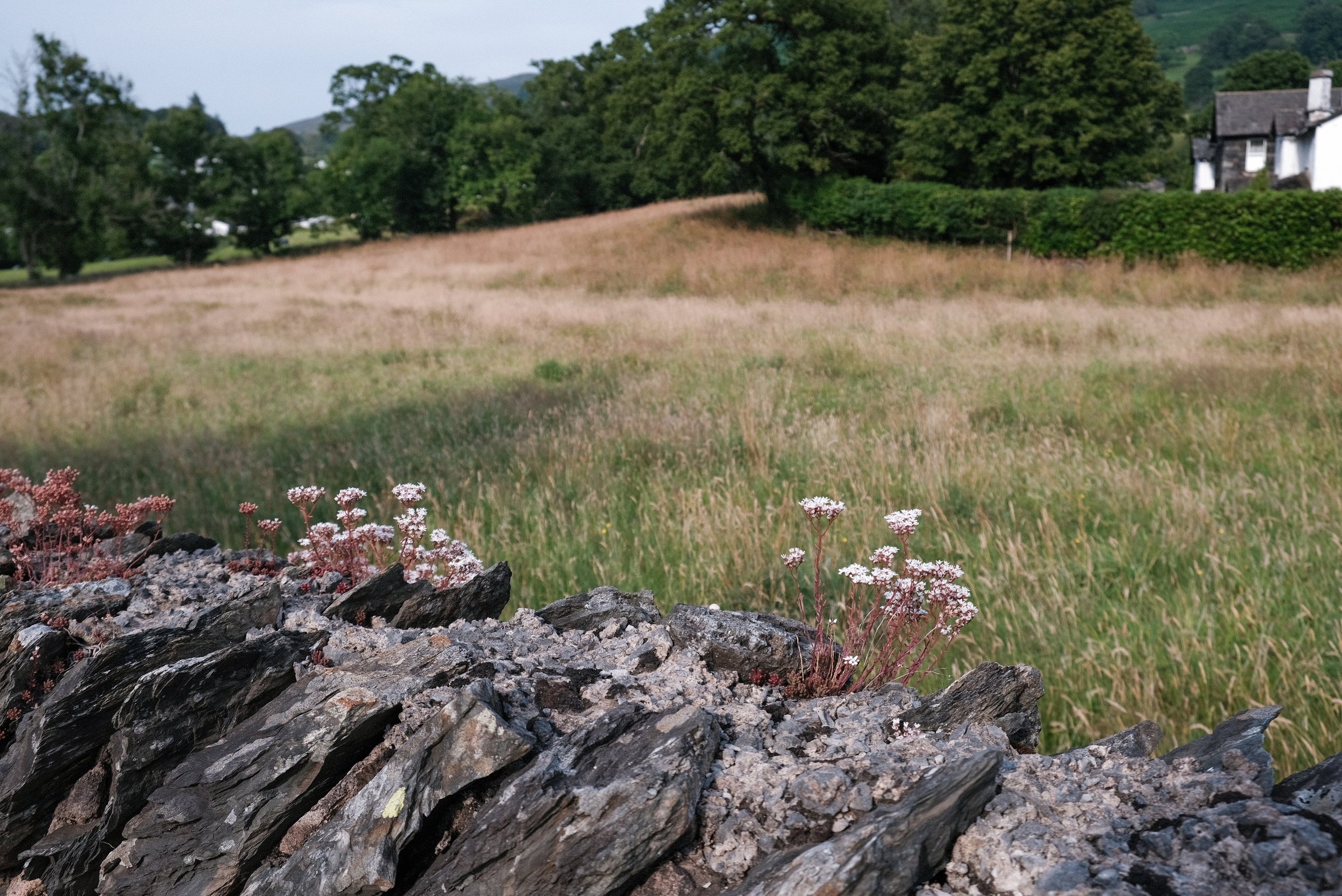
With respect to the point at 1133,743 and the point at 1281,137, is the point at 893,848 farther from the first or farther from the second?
the point at 1281,137

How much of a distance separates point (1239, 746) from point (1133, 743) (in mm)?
220

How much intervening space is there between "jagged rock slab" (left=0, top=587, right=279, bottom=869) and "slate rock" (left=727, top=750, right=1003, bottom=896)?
174 centimetres

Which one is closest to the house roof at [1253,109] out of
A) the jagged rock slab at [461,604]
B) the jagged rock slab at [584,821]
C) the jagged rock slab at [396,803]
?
the jagged rock slab at [461,604]

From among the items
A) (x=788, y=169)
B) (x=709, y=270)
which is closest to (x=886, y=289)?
(x=709, y=270)

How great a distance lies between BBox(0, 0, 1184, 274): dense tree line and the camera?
30.9 metres

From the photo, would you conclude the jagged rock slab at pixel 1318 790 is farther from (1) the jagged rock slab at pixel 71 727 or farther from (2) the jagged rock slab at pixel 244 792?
(1) the jagged rock slab at pixel 71 727

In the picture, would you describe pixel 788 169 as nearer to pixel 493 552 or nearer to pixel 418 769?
pixel 493 552

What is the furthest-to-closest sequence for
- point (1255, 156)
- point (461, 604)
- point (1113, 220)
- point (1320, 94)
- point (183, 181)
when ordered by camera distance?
1. point (1255, 156)
2. point (183, 181)
3. point (1320, 94)
4. point (1113, 220)
5. point (461, 604)

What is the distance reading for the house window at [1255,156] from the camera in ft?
198

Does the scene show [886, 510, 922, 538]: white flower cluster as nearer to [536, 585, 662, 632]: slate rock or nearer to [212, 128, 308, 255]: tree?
[536, 585, 662, 632]: slate rock

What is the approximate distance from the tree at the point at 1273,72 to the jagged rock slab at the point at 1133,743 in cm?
10652

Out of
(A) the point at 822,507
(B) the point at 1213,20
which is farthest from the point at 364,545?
(B) the point at 1213,20

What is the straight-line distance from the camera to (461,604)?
2.86m

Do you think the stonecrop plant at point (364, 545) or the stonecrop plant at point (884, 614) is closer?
the stonecrop plant at point (884, 614)
